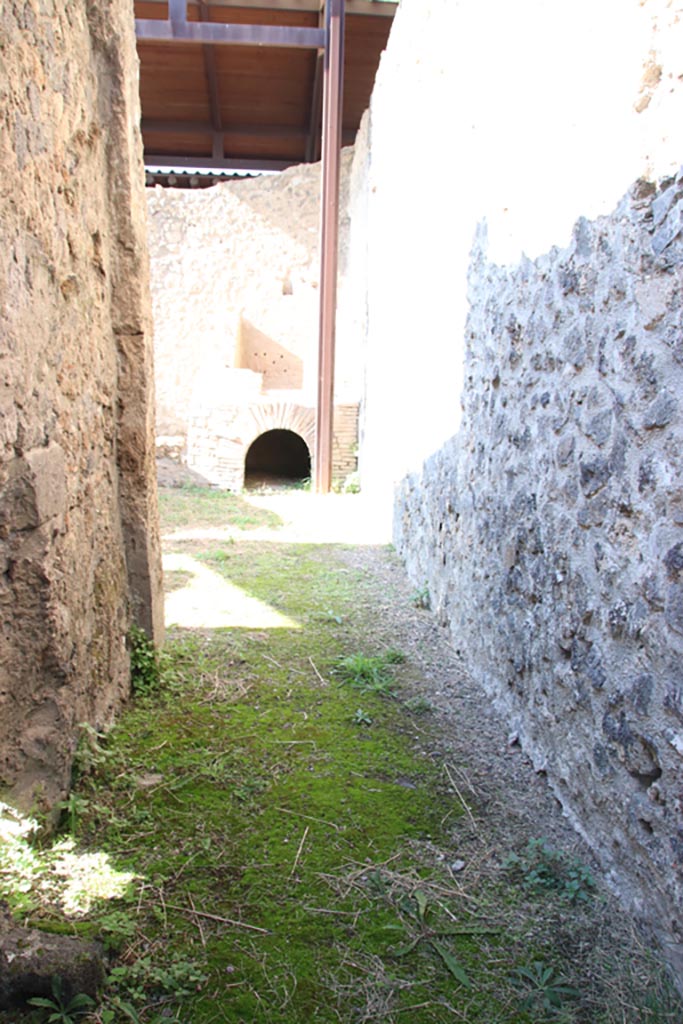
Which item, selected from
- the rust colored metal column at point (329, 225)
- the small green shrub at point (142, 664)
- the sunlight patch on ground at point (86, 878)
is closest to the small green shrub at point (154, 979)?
the sunlight patch on ground at point (86, 878)

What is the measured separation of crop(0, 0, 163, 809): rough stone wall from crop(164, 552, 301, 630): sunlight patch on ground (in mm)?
834

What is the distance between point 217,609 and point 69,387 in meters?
2.24

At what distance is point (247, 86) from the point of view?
12555mm

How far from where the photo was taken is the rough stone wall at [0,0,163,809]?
77.5 inches

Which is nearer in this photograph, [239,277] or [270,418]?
[270,418]

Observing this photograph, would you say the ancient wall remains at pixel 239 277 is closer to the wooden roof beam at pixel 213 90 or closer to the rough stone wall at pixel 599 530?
the wooden roof beam at pixel 213 90

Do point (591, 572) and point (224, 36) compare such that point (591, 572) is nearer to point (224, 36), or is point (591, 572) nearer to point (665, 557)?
point (665, 557)

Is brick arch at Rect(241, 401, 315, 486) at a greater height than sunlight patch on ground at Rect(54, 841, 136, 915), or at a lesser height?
greater

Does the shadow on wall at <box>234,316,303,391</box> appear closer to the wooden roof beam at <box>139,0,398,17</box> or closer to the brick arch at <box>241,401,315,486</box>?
the brick arch at <box>241,401,315,486</box>

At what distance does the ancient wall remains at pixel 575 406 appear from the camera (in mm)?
1770

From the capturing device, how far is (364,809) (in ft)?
7.88

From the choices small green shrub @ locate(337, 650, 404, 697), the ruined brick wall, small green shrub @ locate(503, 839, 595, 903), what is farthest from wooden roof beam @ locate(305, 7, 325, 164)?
small green shrub @ locate(503, 839, 595, 903)

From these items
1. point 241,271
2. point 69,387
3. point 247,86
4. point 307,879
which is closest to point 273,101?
point 247,86

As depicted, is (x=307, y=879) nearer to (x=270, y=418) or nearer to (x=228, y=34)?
(x=270, y=418)
